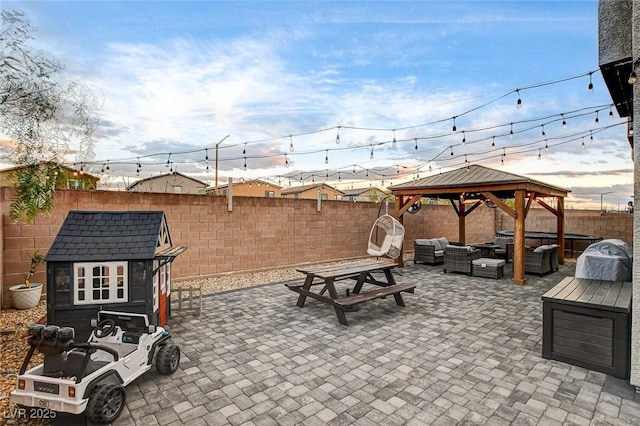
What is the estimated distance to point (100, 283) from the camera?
3.16 meters

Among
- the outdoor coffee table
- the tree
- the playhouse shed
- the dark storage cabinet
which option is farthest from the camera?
the outdoor coffee table

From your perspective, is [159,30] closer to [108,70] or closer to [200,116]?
[108,70]

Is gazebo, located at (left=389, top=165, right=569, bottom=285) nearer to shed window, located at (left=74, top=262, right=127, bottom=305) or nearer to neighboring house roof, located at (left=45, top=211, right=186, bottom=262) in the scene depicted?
neighboring house roof, located at (left=45, top=211, right=186, bottom=262)

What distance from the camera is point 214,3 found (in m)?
5.34

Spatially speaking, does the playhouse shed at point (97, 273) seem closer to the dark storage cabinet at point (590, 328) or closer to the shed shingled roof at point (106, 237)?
the shed shingled roof at point (106, 237)

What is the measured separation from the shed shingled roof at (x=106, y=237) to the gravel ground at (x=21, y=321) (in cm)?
92

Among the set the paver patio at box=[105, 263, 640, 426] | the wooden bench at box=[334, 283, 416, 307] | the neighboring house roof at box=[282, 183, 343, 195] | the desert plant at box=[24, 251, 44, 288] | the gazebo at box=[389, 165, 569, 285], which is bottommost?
the paver patio at box=[105, 263, 640, 426]

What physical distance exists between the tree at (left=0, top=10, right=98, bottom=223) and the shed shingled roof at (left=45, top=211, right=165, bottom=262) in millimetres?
1501

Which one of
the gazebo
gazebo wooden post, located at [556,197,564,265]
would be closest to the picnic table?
the gazebo

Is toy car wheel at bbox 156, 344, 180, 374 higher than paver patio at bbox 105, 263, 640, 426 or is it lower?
higher

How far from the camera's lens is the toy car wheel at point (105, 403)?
79.7 inches

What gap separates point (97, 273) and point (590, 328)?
16.2 ft

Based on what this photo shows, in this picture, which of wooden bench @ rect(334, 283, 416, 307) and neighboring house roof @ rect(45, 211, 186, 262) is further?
wooden bench @ rect(334, 283, 416, 307)

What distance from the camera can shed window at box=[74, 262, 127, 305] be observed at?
3.12 metres
